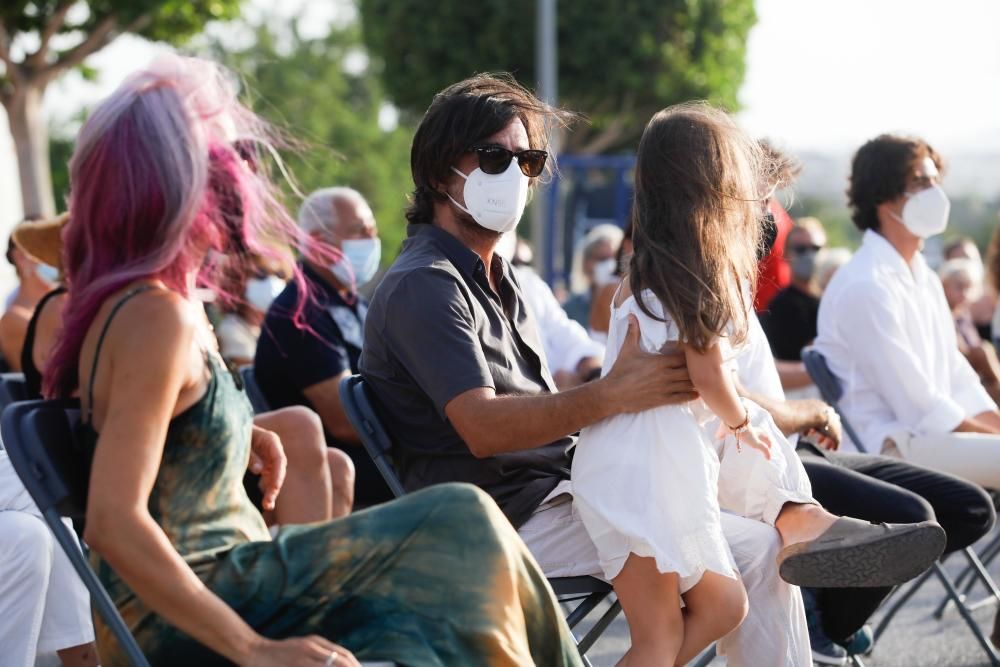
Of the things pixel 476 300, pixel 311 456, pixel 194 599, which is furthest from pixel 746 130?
pixel 194 599

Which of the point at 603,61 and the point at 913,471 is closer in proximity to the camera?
the point at 913,471

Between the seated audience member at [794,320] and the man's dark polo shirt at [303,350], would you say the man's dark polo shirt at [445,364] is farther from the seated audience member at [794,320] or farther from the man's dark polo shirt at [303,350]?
the seated audience member at [794,320]

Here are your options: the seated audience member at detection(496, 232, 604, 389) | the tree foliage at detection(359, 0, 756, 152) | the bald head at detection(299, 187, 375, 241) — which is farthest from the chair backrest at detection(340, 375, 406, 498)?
the tree foliage at detection(359, 0, 756, 152)

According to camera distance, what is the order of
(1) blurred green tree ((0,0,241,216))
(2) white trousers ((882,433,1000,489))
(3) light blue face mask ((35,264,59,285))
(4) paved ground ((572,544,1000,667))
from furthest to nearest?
(1) blurred green tree ((0,0,241,216))
(3) light blue face mask ((35,264,59,285))
(4) paved ground ((572,544,1000,667))
(2) white trousers ((882,433,1000,489))

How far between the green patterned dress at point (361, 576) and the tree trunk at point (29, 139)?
12.4 meters

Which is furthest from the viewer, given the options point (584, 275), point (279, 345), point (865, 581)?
point (584, 275)

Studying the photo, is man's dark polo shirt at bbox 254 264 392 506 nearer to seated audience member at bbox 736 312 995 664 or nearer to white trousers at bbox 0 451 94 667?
white trousers at bbox 0 451 94 667

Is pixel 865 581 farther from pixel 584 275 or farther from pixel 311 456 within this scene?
pixel 584 275

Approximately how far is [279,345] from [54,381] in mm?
2471

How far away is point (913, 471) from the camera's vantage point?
4160 mm

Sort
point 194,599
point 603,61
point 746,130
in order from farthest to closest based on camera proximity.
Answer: point 603,61
point 746,130
point 194,599

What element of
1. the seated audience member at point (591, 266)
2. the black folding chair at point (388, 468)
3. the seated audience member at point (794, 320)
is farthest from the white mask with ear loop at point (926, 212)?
the seated audience member at point (591, 266)

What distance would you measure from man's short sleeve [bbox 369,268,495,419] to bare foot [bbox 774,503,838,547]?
83 cm

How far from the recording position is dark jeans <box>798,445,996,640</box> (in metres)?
3.77
